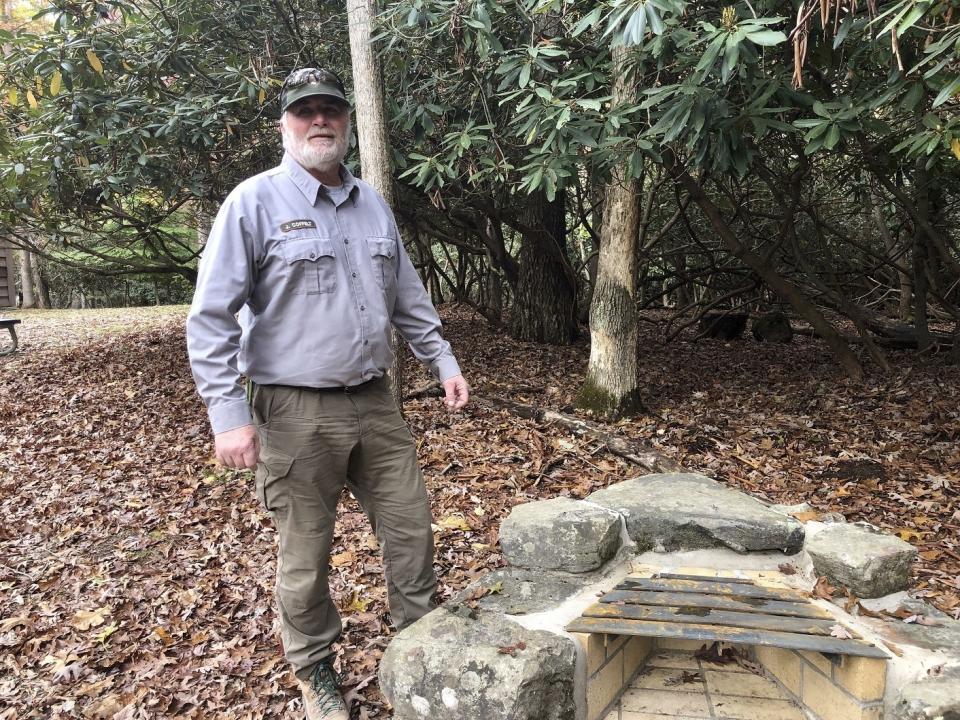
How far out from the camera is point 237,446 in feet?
7.26

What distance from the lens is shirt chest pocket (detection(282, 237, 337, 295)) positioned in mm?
2379

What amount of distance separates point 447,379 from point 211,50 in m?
5.32

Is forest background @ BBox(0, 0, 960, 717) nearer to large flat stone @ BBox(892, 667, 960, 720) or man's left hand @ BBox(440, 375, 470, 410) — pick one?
man's left hand @ BBox(440, 375, 470, 410)

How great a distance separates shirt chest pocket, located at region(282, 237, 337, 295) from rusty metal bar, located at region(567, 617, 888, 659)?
1469 millimetres

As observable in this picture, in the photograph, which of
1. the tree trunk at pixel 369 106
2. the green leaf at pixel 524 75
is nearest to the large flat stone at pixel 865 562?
the tree trunk at pixel 369 106

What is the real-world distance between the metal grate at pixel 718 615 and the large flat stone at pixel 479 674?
0.17 m

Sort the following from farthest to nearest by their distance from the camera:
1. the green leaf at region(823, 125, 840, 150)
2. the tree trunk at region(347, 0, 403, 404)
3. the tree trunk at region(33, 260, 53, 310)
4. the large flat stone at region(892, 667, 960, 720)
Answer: the tree trunk at region(33, 260, 53, 310) → the tree trunk at region(347, 0, 403, 404) → the green leaf at region(823, 125, 840, 150) → the large flat stone at region(892, 667, 960, 720)

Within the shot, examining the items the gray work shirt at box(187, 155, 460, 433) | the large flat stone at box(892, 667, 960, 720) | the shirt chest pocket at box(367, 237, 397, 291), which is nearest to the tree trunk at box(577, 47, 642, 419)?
the shirt chest pocket at box(367, 237, 397, 291)

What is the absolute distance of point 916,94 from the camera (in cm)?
375

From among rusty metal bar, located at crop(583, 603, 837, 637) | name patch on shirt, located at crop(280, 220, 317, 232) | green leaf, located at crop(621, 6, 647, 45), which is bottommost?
rusty metal bar, located at crop(583, 603, 837, 637)

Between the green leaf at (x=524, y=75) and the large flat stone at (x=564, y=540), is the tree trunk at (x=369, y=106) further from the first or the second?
the large flat stone at (x=564, y=540)

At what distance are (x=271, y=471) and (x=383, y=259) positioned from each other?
2.89 ft

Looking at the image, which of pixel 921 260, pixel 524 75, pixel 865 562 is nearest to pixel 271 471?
pixel 865 562

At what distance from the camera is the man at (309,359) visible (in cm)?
228
